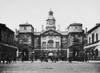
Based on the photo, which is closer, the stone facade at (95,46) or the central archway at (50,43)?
the stone facade at (95,46)

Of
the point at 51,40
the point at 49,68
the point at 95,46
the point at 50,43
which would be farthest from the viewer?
the point at 50,43

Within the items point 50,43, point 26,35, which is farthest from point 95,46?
point 26,35

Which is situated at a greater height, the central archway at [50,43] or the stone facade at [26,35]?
the stone facade at [26,35]

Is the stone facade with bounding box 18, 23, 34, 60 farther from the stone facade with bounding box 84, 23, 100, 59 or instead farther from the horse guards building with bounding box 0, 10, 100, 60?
the stone facade with bounding box 84, 23, 100, 59

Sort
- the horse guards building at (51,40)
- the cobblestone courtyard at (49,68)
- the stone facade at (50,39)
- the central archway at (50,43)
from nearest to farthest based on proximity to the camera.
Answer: the cobblestone courtyard at (49,68) → the horse guards building at (51,40) → the stone facade at (50,39) → the central archway at (50,43)

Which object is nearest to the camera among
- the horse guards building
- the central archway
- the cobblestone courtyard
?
the cobblestone courtyard

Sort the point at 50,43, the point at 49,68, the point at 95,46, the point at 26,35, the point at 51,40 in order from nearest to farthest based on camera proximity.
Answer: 1. the point at 49,68
2. the point at 95,46
3. the point at 26,35
4. the point at 51,40
5. the point at 50,43

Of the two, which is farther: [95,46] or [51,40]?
[51,40]

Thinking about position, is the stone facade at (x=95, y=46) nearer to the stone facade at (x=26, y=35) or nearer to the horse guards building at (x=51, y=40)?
the horse guards building at (x=51, y=40)

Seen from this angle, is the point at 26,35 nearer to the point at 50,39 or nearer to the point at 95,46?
the point at 50,39

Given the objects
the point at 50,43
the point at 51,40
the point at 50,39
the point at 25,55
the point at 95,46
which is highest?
the point at 50,39

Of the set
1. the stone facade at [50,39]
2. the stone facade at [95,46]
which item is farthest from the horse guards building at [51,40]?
the stone facade at [95,46]

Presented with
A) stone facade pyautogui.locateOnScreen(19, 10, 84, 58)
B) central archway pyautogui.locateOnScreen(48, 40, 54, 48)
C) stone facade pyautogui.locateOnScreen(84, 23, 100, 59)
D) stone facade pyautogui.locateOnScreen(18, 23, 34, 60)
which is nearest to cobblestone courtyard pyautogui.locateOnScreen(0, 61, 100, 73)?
stone facade pyautogui.locateOnScreen(84, 23, 100, 59)

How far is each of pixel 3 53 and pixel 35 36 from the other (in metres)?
26.6
